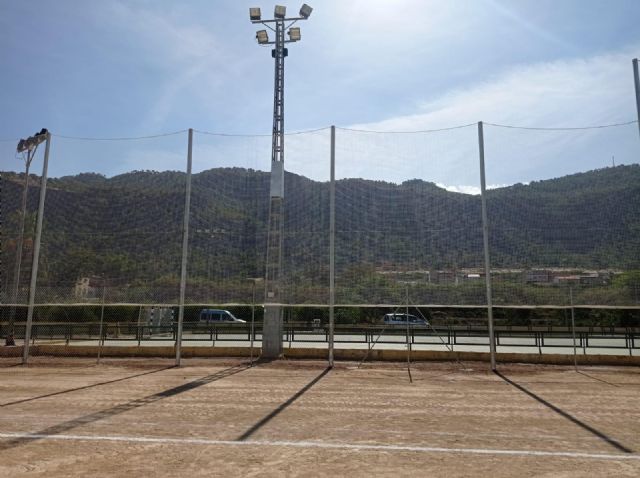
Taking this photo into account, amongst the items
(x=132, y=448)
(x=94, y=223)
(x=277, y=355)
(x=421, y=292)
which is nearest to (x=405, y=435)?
(x=132, y=448)

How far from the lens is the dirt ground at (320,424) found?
183 inches

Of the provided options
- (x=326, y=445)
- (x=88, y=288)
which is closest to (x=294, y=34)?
(x=88, y=288)

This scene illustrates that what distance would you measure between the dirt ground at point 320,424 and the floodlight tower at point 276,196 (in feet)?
8.23

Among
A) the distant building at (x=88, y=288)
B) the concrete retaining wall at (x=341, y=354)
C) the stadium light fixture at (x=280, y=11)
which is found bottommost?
the concrete retaining wall at (x=341, y=354)

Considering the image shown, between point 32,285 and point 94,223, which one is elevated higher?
point 94,223

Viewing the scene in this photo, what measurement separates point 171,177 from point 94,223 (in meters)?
2.84

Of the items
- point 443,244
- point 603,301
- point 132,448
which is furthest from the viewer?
point 443,244

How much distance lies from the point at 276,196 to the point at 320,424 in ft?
28.7

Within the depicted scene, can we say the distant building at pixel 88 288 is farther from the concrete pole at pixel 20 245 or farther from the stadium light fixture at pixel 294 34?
the stadium light fixture at pixel 294 34

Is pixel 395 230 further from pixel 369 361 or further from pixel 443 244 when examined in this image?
pixel 369 361

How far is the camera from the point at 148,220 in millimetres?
13766

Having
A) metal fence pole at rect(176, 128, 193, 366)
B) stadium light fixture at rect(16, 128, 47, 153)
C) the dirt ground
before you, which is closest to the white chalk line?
the dirt ground

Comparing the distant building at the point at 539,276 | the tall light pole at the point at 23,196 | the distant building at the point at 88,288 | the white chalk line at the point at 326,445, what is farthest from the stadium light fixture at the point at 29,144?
the distant building at the point at 539,276

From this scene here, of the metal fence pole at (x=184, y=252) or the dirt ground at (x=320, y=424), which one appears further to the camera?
the metal fence pole at (x=184, y=252)
